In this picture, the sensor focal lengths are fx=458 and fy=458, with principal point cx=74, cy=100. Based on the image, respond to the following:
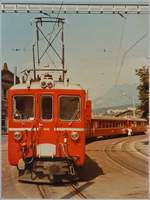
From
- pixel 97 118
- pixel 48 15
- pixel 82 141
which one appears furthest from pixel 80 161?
pixel 97 118

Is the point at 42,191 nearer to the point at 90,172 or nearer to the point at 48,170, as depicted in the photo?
the point at 48,170

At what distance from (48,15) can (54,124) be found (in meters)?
6.25

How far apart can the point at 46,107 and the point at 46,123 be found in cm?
47

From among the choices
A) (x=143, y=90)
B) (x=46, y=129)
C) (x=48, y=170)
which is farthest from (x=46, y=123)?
(x=143, y=90)

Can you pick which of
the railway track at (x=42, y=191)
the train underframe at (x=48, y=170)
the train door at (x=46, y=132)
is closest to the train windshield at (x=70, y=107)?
the train door at (x=46, y=132)

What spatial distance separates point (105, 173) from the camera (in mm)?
15273

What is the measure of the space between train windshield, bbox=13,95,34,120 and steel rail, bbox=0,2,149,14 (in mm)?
5277

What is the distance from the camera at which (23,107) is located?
12.4 m

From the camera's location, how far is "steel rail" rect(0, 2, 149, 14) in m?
17.2

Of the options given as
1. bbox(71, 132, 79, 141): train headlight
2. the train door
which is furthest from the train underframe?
bbox(71, 132, 79, 141): train headlight

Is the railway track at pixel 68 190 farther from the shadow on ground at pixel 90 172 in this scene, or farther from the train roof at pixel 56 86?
the train roof at pixel 56 86

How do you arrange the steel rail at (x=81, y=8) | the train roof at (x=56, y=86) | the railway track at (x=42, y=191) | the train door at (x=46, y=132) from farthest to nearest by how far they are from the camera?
the steel rail at (x=81, y=8) → the train roof at (x=56, y=86) → the train door at (x=46, y=132) → the railway track at (x=42, y=191)

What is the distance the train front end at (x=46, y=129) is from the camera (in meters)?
12.2

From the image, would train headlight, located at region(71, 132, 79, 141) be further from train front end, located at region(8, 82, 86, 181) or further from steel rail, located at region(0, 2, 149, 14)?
steel rail, located at region(0, 2, 149, 14)
